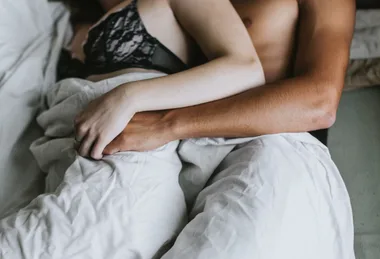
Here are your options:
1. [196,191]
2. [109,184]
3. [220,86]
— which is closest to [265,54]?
[220,86]

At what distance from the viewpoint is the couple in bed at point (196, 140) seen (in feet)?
2.62

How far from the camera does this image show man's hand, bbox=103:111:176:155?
922mm

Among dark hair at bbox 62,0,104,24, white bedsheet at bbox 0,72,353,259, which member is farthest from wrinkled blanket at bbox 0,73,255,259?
dark hair at bbox 62,0,104,24

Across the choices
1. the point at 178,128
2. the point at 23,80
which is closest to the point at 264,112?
the point at 178,128

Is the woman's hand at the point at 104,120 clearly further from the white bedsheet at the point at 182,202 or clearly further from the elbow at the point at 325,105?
the elbow at the point at 325,105

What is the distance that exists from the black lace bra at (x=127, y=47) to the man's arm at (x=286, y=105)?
167mm

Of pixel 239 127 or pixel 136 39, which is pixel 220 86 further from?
pixel 136 39

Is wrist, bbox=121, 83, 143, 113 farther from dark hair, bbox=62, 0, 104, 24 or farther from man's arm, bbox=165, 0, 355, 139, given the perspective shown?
dark hair, bbox=62, 0, 104, 24

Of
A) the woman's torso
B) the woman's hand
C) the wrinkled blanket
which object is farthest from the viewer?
the woman's torso

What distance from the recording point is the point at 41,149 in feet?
3.26

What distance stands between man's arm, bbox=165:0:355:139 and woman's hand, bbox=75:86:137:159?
9cm

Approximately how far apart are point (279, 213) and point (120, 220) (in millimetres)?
238

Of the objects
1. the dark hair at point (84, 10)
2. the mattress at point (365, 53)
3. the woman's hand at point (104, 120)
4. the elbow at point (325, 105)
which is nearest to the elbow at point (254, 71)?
the elbow at point (325, 105)

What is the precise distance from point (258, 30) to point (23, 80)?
0.49 metres
